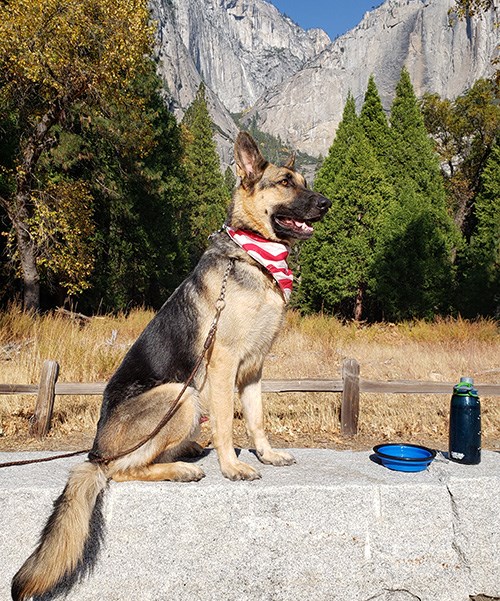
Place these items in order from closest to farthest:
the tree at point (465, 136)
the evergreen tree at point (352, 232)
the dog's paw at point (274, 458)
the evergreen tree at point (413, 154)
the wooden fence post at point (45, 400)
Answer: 1. the dog's paw at point (274, 458)
2. the wooden fence post at point (45, 400)
3. the evergreen tree at point (352, 232)
4. the evergreen tree at point (413, 154)
5. the tree at point (465, 136)

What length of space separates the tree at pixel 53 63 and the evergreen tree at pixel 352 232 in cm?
1102

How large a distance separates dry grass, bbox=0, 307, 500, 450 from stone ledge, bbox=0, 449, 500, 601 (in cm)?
386

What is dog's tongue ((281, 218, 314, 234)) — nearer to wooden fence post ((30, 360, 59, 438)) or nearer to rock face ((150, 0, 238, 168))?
wooden fence post ((30, 360, 59, 438))

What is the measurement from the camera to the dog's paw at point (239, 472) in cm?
308

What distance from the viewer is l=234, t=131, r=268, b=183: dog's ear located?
3.22m

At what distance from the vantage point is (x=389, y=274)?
2009 centimetres

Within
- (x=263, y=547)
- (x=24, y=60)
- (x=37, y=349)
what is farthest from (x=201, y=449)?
(x=24, y=60)

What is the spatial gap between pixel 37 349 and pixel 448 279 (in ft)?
55.5

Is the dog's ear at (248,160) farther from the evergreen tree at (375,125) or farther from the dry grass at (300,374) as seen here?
the evergreen tree at (375,125)

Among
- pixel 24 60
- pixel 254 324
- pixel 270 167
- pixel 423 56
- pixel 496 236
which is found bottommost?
pixel 254 324

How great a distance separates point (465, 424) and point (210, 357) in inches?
70.7

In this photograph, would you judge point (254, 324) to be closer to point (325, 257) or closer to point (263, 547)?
point (263, 547)

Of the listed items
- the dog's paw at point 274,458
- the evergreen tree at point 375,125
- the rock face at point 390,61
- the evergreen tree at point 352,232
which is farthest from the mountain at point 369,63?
the dog's paw at point 274,458

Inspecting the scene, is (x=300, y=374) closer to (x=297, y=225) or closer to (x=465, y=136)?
(x=297, y=225)
